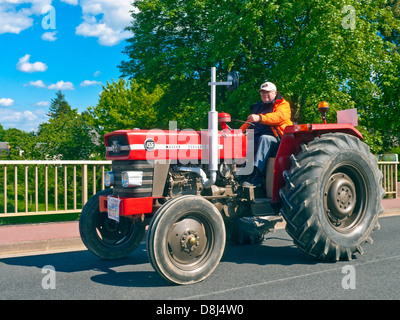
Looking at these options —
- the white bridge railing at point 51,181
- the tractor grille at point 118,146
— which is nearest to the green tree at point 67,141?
the white bridge railing at point 51,181

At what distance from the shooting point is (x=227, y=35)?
16.5 metres

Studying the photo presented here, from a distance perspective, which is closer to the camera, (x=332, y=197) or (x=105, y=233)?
(x=332, y=197)

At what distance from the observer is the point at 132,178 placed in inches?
174

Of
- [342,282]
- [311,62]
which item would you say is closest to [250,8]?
[311,62]

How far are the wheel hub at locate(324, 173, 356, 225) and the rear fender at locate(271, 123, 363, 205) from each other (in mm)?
547

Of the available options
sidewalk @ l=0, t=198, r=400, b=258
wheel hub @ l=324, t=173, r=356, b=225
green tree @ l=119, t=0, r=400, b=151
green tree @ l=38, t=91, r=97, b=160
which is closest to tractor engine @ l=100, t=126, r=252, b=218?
wheel hub @ l=324, t=173, r=356, b=225

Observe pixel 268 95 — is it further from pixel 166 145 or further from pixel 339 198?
pixel 166 145

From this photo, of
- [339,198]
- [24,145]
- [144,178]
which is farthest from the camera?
[24,145]

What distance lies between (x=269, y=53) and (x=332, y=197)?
47.1ft

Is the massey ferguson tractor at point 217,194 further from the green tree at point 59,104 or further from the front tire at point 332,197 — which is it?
the green tree at point 59,104

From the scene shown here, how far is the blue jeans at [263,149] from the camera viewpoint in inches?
→ 203

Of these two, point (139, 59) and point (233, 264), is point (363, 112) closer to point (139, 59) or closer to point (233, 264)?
point (139, 59)

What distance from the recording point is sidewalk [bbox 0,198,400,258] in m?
6.07

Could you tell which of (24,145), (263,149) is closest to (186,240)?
(263,149)
